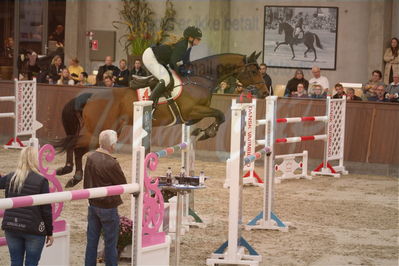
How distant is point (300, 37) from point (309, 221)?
34.9 ft

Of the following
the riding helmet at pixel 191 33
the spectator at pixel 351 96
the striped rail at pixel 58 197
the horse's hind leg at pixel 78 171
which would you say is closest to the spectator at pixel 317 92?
the spectator at pixel 351 96

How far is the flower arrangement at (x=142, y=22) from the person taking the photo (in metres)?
22.1

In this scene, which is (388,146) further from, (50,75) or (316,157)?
(50,75)

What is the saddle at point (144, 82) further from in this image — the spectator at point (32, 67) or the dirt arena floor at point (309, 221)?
the spectator at point (32, 67)

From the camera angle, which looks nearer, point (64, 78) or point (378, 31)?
point (64, 78)

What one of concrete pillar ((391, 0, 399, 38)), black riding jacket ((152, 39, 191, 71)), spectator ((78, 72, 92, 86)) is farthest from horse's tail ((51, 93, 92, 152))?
concrete pillar ((391, 0, 399, 38))

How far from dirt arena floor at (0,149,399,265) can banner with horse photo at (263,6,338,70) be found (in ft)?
20.0

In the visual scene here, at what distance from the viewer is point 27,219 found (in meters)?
6.23

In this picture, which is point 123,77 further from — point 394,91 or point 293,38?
point 394,91

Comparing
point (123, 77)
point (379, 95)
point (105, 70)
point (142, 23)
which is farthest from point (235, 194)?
point (142, 23)

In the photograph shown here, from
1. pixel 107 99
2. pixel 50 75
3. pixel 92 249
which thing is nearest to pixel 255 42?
pixel 50 75

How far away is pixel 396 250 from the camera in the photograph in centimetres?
950

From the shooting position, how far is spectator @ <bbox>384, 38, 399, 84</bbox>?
1928 centimetres

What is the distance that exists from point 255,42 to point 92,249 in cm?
1488
